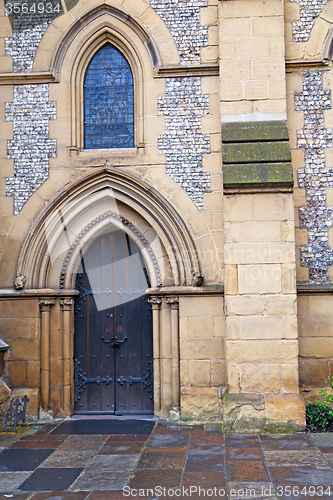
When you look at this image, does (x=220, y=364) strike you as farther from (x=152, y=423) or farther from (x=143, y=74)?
(x=143, y=74)

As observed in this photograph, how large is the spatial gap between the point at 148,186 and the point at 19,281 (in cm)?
194

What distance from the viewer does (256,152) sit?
534 centimetres

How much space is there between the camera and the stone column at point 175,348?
5676 millimetres

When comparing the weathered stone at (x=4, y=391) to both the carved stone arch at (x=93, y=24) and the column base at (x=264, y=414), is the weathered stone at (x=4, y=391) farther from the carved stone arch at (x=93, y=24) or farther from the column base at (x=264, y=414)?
the carved stone arch at (x=93, y=24)

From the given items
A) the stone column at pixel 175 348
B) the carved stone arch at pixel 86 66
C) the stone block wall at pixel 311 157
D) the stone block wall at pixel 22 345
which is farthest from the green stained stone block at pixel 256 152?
the stone block wall at pixel 22 345

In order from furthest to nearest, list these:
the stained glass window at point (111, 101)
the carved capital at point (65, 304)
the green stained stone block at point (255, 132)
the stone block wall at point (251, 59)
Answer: the stained glass window at point (111, 101) → the carved capital at point (65, 304) → the stone block wall at point (251, 59) → the green stained stone block at point (255, 132)

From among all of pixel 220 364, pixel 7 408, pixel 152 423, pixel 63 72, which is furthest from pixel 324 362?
pixel 63 72

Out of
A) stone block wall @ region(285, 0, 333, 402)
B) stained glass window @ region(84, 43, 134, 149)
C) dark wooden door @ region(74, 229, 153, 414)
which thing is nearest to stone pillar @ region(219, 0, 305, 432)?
stone block wall @ region(285, 0, 333, 402)

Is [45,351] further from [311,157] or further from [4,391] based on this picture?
[311,157]

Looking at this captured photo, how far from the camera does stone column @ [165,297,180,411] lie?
568cm

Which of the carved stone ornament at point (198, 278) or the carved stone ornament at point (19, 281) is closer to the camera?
the carved stone ornament at point (198, 278)

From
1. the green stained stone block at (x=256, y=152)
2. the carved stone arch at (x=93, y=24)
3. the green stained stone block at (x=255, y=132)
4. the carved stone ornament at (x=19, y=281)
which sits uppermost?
the carved stone arch at (x=93, y=24)

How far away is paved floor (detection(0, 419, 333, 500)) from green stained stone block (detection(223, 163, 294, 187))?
2667mm

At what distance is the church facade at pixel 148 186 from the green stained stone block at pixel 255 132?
0.02m
